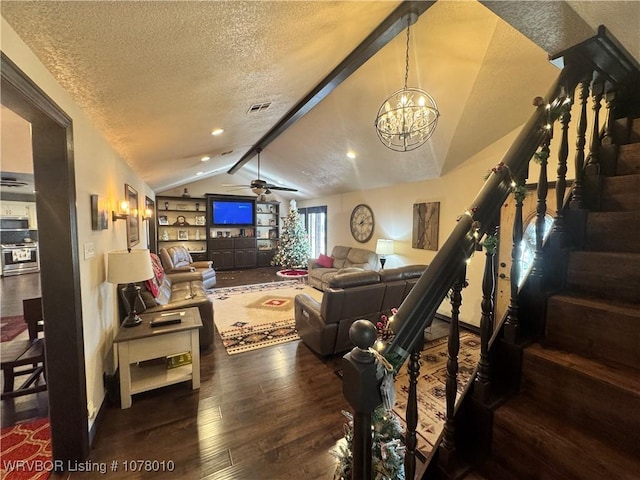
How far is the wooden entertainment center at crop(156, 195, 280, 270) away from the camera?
315 inches

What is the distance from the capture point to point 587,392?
0.88m

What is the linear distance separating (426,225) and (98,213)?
4.56m

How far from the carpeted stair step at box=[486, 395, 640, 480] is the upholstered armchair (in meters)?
5.52

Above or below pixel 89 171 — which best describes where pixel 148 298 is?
below

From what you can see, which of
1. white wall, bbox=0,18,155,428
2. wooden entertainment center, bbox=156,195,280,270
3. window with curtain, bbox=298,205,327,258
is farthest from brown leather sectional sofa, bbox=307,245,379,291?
white wall, bbox=0,18,155,428

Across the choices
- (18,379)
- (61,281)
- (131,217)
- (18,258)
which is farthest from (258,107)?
(18,258)

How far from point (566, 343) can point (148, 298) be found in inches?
144

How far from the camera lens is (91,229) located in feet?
6.66

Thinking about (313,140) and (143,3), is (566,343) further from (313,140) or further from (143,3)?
(313,140)

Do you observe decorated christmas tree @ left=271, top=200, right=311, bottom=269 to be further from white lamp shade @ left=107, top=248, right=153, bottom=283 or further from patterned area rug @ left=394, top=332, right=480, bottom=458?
white lamp shade @ left=107, top=248, right=153, bottom=283

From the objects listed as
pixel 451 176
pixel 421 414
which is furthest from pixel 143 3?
pixel 451 176

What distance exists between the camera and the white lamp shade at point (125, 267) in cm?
221

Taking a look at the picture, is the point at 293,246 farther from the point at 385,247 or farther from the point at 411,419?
the point at 411,419

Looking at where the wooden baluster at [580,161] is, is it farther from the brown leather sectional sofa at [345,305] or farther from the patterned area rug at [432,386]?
the brown leather sectional sofa at [345,305]
